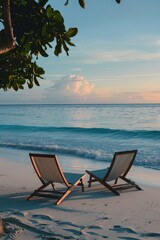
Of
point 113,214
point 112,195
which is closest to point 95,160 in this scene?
point 112,195

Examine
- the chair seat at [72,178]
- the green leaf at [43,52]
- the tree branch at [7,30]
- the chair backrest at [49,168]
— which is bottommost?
the chair seat at [72,178]

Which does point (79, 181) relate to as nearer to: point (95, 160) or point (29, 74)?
point (29, 74)

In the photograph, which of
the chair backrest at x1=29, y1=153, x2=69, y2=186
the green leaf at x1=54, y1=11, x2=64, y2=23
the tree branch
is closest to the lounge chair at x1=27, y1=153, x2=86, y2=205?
the chair backrest at x1=29, y1=153, x2=69, y2=186

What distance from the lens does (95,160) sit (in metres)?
15.6

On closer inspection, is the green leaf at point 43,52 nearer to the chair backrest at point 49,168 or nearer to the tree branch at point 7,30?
the tree branch at point 7,30

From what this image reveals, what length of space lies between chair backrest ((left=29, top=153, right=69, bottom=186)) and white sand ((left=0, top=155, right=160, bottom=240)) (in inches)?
16.6

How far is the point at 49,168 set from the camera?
7.62 metres

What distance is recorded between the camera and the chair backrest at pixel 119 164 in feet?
25.8

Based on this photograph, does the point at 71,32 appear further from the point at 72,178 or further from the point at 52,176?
the point at 72,178

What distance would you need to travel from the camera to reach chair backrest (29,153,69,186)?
743 cm

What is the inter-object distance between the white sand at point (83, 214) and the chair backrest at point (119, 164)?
1.24ft

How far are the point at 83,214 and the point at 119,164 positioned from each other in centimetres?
178

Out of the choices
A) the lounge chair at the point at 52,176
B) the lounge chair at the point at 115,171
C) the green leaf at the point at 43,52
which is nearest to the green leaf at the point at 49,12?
the green leaf at the point at 43,52

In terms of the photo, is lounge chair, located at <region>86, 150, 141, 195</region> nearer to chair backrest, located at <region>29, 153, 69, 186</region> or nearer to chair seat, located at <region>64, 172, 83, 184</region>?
chair seat, located at <region>64, 172, 83, 184</region>
